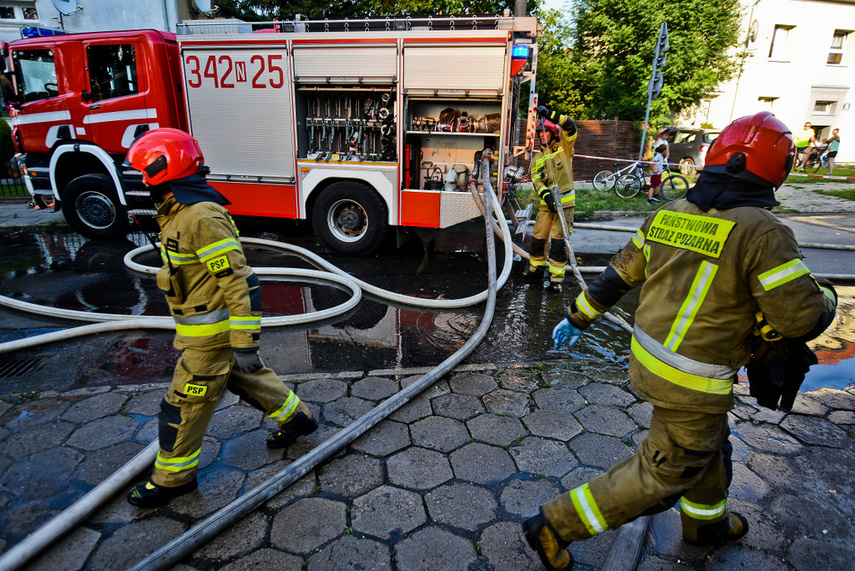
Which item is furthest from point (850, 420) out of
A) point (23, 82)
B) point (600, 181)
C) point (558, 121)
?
point (600, 181)

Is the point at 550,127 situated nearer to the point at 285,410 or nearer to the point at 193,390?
the point at 285,410

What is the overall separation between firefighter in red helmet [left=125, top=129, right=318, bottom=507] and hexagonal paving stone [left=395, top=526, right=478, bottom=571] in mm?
1076

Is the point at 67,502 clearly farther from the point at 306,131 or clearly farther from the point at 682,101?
the point at 682,101

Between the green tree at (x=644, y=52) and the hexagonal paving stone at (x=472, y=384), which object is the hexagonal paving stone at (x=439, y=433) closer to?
the hexagonal paving stone at (x=472, y=384)

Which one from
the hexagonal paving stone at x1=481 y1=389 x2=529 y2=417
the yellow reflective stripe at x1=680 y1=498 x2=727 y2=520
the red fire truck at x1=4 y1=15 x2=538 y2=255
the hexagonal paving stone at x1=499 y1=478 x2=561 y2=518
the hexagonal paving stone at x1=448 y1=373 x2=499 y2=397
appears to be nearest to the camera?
the yellow reflective stripe at x1=680 y1=498 x2=727 y2=520

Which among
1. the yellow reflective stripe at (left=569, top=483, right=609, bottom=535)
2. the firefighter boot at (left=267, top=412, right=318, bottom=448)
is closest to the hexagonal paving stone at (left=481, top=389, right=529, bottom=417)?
the firefighter boot at (left=267, top=412, right=318, bottom=448)

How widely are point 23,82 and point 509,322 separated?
25.0 ft

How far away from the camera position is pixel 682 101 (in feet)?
59.9

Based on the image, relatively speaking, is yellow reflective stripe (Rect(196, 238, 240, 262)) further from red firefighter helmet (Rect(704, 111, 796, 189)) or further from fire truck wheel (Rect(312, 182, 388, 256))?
fire truck wheel (Rect(312, 182, 388, 256))

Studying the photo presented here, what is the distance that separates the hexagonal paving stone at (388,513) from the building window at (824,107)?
28086mm

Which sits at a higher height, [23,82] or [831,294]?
[23,82]

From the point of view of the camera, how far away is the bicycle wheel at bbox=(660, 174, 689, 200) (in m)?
12.0

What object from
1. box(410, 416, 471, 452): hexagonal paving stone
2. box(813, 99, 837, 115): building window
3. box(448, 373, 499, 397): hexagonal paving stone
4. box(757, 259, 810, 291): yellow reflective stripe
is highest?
box(813, 99, 837, 115): building window

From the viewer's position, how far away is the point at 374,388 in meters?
3.41
